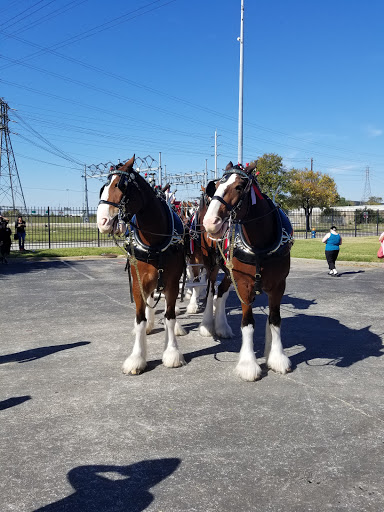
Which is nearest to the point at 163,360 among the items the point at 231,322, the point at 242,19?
the point at 231,322

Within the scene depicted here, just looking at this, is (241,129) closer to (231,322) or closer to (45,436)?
(231,322)

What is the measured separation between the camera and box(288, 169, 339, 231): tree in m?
46.5

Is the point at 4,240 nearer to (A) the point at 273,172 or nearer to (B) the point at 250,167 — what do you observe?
(B) the point at 250,167

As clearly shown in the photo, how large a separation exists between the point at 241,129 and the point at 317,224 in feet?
114

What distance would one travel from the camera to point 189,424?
12.6ft

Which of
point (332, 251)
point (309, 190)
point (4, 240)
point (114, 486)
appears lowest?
point (114, 486)

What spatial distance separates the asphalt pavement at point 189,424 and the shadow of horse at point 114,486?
0.03ft

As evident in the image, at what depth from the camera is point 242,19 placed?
19922 millimetres

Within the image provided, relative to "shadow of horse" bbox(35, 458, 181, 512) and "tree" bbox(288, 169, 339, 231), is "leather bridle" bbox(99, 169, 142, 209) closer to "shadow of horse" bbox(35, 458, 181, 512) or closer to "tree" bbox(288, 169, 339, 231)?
"shadow of horse" bbox(35, 458, 181, 512)

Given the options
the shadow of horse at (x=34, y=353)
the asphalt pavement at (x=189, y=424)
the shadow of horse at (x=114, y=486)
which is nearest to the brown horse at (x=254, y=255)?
the asphalt pavement at (x=189, y=424)

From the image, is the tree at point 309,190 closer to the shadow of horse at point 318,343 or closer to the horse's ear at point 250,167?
the shadow of horse at point 318,343

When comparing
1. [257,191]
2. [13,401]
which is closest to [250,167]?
[257,191]

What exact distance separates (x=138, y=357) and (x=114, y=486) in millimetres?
2229

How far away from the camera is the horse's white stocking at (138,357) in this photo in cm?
510
